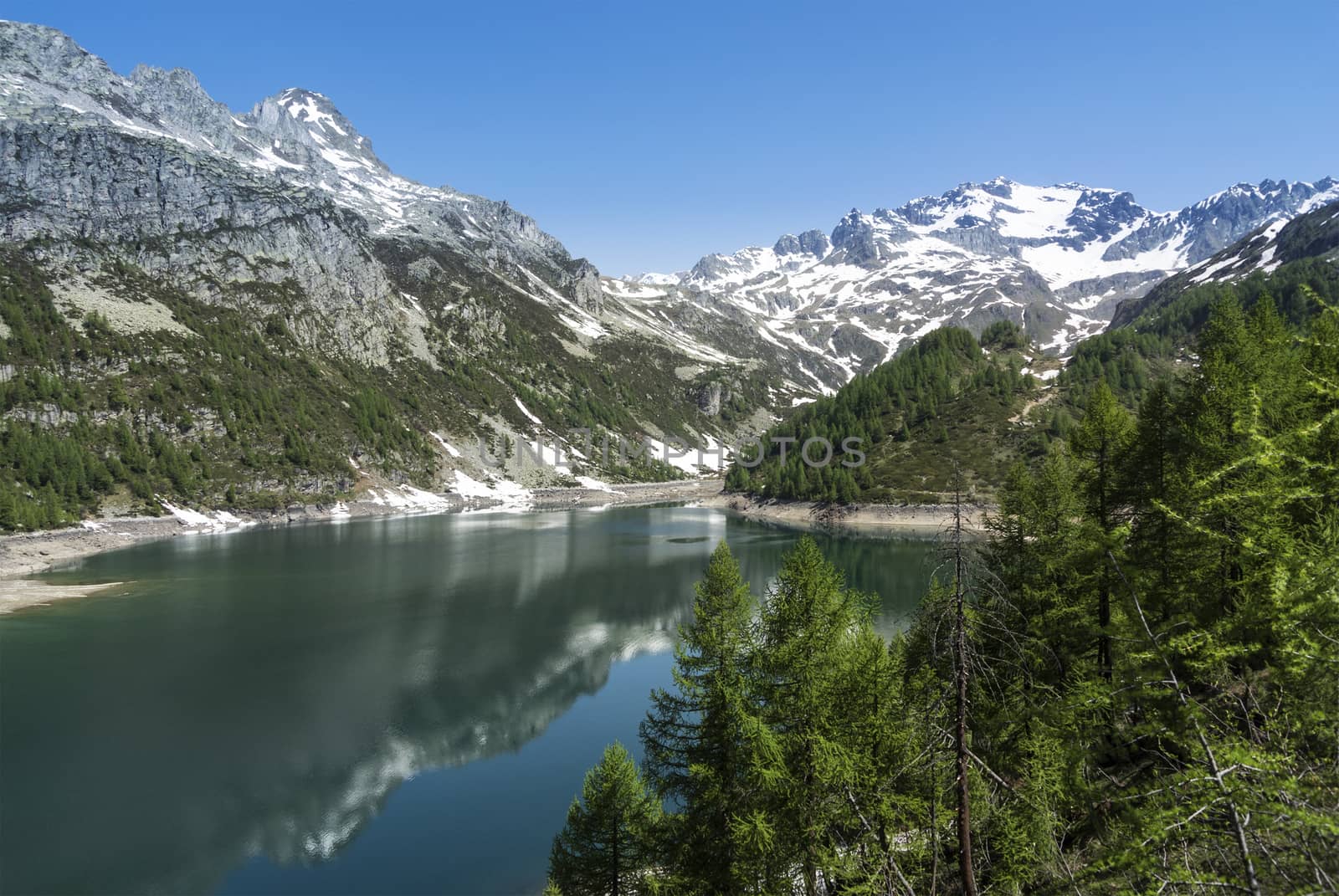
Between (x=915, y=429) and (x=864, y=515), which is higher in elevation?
(x=915, y=429)

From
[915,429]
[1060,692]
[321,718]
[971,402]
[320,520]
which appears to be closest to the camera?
[1060,692]

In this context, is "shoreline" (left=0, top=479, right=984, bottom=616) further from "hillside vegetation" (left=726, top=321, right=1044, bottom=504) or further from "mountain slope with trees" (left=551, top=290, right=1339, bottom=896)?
"mountain slope with trees" (left=551, top=290, right=1339, bottom=896)

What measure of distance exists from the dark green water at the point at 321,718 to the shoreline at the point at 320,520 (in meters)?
6.81

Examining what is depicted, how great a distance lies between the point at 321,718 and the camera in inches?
1529

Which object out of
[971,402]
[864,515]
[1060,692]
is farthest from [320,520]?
[1060,692]

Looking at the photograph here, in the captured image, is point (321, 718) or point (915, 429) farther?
point (915, 429)

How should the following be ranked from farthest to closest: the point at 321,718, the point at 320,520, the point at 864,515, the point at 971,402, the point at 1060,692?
the point at 971,402
the point at 320,520
the point at 864,515
the point at 321,718
the point at 1060,692

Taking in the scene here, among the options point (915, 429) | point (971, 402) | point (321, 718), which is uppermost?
point (971, 402)

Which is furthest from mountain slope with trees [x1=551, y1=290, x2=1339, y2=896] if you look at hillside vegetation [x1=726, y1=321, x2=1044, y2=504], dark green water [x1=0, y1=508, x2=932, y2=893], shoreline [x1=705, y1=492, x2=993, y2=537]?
hillside vegetation [x1=726, y1=321, x2=1044, y2=504]

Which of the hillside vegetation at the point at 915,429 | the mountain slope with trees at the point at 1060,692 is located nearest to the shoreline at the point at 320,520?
the hillside vegetation at the point at 915,429

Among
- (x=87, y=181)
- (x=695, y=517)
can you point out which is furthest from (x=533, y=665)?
(x=87, y=181)

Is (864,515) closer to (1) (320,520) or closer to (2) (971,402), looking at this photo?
(2) (971,402)

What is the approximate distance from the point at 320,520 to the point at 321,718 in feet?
358

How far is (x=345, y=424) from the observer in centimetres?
16812
